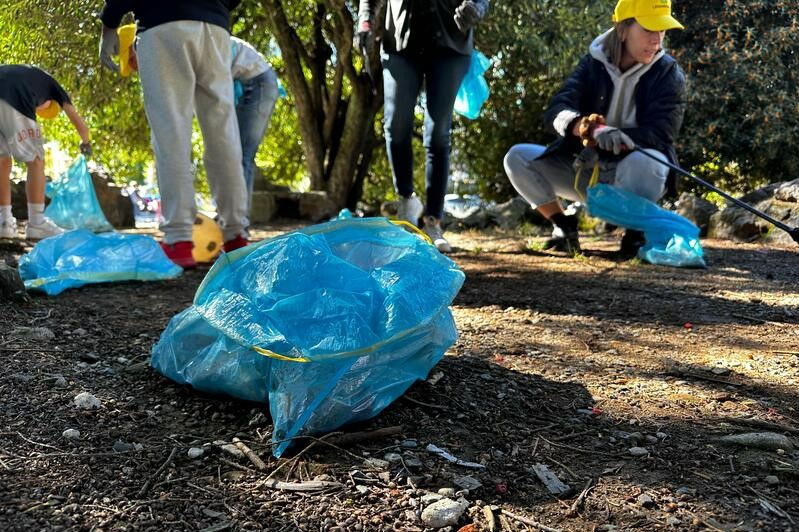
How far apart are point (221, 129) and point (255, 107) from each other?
0.98 m

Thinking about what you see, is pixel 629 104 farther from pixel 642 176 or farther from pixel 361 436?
pixel 361 436

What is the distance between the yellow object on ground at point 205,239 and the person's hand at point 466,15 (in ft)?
5.03

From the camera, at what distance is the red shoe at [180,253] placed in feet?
10.6

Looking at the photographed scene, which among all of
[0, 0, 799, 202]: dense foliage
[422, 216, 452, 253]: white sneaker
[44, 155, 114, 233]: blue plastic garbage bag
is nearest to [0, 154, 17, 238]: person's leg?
[44, 155, 114, 233]: blue plastic garbage bag

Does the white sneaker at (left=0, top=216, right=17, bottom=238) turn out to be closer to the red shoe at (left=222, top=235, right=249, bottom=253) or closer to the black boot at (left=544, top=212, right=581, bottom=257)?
the red shoe at (left=222, top=235, right=249, bottom=253)

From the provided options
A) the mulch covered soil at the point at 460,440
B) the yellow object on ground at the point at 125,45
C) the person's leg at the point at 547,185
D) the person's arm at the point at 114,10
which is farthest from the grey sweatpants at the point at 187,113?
the person's leg at the point at 547,185

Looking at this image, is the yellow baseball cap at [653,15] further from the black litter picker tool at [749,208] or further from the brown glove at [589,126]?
the black litter picker tool at [749,208]

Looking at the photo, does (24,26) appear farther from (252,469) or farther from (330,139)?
(252,469)

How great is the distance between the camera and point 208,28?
3035mm

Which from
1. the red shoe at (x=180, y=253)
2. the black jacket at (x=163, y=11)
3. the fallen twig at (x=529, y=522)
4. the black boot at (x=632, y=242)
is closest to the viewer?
the fallen twig at (x=529, y=522)

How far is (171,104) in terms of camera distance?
301cm

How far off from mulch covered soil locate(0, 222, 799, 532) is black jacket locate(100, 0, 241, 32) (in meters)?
1.35

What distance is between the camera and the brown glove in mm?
3453

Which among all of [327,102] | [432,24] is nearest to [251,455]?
[432,24]
